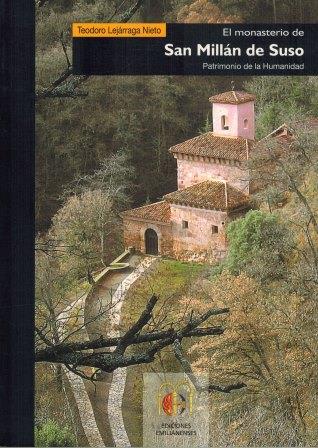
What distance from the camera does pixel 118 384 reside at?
218 inches

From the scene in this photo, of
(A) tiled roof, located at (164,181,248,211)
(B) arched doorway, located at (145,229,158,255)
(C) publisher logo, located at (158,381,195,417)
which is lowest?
(C) publisher logo, located at (158,381,195,417)

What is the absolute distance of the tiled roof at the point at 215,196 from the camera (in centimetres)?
553

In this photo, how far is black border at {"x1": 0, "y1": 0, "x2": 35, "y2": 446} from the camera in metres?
5.30

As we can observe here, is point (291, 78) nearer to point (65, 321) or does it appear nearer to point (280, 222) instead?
point (280, 222)

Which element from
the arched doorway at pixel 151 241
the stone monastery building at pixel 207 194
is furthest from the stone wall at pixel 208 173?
the arched doorway at pixel 151 241

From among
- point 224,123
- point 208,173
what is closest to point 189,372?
point 208,173

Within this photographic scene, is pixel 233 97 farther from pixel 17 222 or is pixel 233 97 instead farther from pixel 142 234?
pixel 17 222

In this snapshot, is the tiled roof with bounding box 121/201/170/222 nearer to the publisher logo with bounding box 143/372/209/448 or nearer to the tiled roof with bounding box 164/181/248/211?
the tiled roof with bounding box 164/181/248/211

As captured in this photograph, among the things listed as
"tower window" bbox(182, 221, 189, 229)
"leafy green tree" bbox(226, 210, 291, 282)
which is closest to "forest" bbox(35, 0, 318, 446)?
"leafy green tree" bbox(226, 210, 291, 282)

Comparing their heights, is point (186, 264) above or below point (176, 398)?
above

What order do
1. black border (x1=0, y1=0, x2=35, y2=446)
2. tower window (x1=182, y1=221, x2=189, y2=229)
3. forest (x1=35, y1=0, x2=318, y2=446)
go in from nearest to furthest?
1. black border (x1=0, y1=0, x2=35, y2=446)
2. forest (x1=35, y1=0, x2=318, y2=446)
3. tower window (x1=182, y1=221, x2=189, y2=229)

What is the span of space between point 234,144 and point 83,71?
74 centimetres

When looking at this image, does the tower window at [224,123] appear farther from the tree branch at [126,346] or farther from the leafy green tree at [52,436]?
the leafy green tree at [52,436]

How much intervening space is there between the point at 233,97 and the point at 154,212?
617 mm
